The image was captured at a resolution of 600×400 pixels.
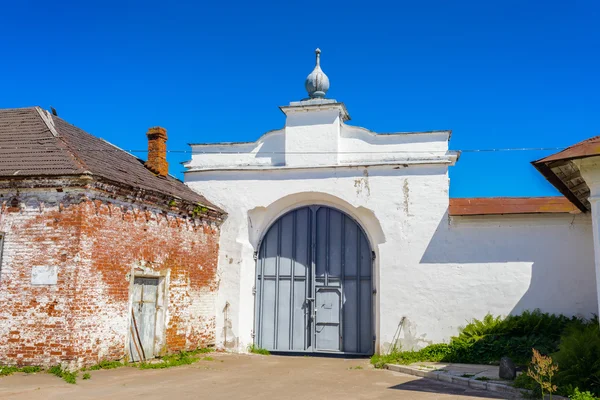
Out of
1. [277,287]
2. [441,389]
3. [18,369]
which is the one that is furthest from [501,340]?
[18,369]

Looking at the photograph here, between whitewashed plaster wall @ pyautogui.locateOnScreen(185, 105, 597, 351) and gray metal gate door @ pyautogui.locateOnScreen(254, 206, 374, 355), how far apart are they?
36 cm

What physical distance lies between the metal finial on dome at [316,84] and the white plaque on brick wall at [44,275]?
27.1 ft

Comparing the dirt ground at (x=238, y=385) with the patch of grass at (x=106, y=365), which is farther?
the patch of grass at (x=106, y=365)

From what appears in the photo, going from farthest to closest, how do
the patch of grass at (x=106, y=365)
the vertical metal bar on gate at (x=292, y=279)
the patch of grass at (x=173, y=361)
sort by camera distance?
1. the vertical metal bar on gate at (x=292, y=279)
2. the patch of grass at (x=173, y=361)
3. the patch of grass at (x=106, y=365)

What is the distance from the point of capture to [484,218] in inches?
546

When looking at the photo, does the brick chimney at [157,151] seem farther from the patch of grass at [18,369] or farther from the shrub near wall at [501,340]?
the shrub near wall at [501,340]

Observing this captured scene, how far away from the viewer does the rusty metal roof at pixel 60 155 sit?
1130cm

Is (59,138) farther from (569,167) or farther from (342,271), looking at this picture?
(569,167)

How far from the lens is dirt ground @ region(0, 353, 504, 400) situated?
29.5 feet

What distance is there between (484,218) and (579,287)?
2628mm

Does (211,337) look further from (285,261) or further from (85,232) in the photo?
(85,232)

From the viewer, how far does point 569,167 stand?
31.9 ft

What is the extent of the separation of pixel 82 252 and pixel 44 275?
846mm

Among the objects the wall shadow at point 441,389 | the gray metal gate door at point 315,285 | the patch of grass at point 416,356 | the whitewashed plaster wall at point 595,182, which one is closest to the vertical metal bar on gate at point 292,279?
the gray metal gate door at point 315,285
